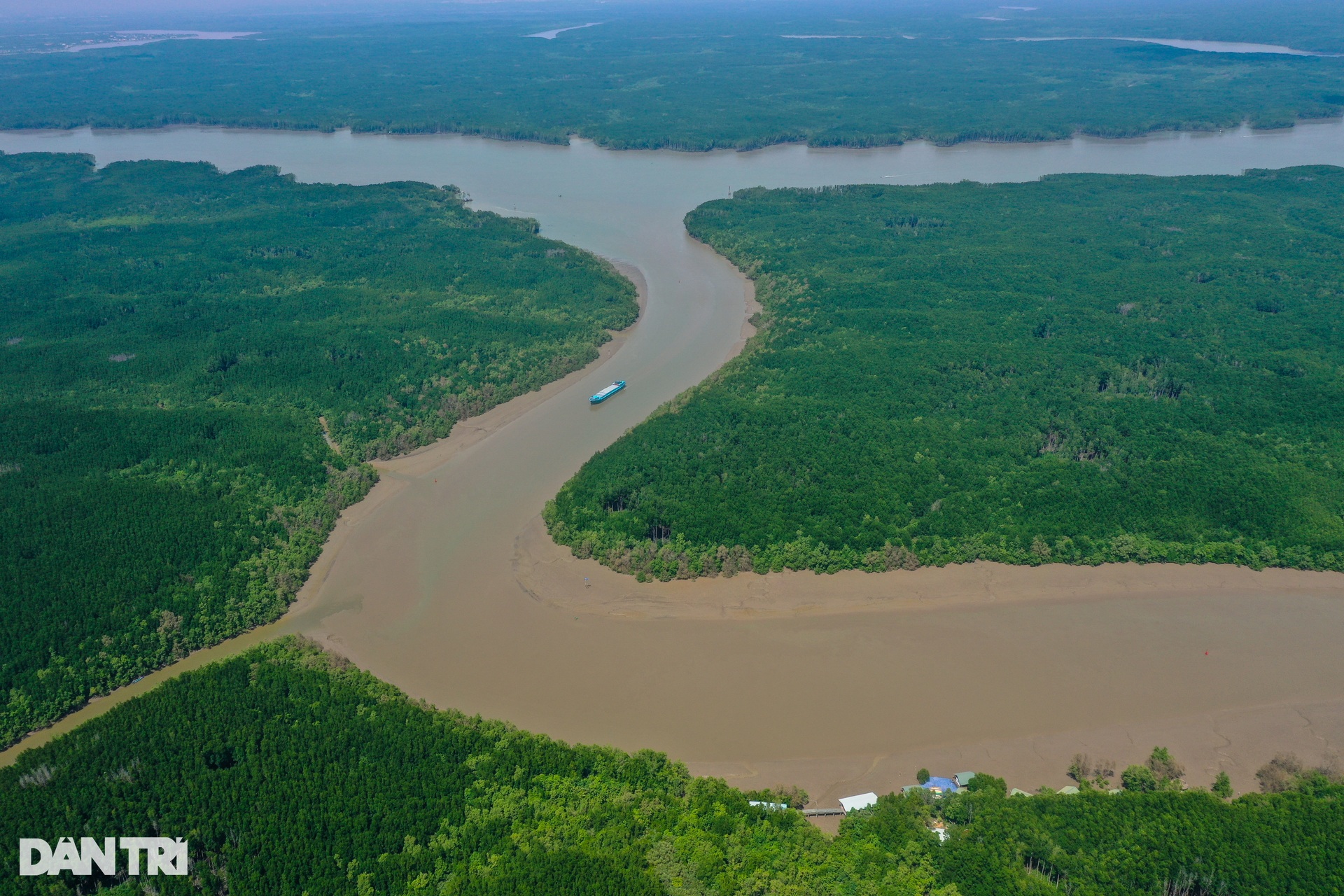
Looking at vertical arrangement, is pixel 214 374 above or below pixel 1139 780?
above

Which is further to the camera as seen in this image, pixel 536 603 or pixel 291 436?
pixel 291 436

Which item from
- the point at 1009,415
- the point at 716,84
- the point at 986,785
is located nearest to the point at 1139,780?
the point at 986,785

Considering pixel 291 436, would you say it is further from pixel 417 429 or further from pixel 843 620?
pixel 843 620

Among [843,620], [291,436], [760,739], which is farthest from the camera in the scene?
[291,436]

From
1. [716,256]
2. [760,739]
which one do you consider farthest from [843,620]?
[716,256]

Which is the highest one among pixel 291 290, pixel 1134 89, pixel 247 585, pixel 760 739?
pixel 1134 89

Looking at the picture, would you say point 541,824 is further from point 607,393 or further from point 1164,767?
point 607,393

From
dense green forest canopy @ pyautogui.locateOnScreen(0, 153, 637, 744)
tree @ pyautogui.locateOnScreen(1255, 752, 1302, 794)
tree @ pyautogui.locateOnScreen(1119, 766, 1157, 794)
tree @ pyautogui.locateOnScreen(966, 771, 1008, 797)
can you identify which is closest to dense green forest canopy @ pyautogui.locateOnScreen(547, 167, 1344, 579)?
tree @ pyautogui.locateOnScreen(1255, 752, 1302, 794)

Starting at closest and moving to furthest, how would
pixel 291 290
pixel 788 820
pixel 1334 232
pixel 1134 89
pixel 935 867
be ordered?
pixel 935 867 < pixel 788 820 < pixel 291 290 < pixel 1334 232 < pixel 1134 89
